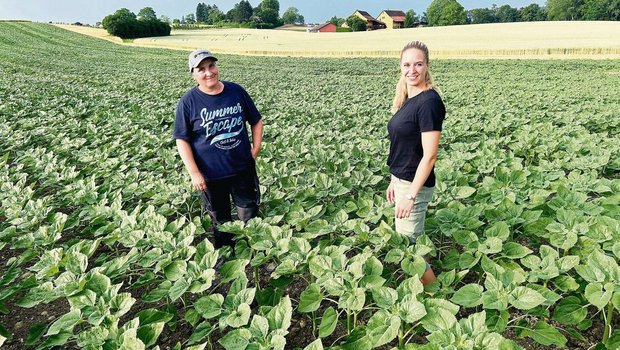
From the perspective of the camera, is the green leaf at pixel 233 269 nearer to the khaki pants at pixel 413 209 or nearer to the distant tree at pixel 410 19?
the khaki pants at pixel 413 209

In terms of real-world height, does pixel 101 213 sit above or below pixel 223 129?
below

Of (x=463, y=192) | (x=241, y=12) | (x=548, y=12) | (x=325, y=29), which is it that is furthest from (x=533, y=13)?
(x=463, y=192)

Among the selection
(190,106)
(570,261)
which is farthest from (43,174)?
(570,261)

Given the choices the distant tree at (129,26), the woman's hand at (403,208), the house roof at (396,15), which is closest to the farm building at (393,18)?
the house roof at (396,15)

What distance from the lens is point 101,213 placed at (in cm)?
406

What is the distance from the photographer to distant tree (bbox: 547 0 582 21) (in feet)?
351

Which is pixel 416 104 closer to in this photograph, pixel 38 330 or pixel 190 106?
pixel 190 106

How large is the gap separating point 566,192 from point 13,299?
5.14 metres

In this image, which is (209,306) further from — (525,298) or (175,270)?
(525,298)

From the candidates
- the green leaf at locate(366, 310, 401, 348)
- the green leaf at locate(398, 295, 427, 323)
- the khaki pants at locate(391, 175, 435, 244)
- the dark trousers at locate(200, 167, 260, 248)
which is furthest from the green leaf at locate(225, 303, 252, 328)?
the dark trousers at locate(200, 167, 260, 248)

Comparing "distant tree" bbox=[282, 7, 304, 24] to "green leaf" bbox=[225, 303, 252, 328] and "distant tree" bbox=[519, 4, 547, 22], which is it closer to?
"distant tree" bbox=[519, 4, 547, 22]

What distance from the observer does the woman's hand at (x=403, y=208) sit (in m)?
2.99

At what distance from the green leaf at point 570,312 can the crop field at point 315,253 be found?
1 cm

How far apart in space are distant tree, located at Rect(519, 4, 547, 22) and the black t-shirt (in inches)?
5295
